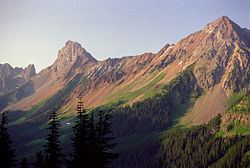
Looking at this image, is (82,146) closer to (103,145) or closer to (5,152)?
(103,145)

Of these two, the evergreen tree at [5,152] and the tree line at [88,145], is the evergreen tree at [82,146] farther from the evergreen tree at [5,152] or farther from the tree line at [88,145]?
the evergreen tree at [5,152]

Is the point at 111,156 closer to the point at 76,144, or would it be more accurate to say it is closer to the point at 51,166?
the point at 76,144

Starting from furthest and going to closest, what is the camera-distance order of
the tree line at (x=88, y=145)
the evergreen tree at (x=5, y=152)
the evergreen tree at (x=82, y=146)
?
the evergreen tree at (x=5, y=152) < the evergreen tree at (x=82, y=146) < the tree line at (x=88, y=145)

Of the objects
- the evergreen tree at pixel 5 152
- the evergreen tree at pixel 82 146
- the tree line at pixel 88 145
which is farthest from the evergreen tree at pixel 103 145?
the evergreen tree at pixel 5 152

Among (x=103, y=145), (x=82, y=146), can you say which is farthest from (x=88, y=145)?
(x=103, y=145)

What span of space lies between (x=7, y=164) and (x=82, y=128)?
11.4m

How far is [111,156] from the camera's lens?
41531 millimetres

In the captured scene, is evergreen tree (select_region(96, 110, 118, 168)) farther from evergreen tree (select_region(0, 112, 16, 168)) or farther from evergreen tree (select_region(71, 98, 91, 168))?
evergreen tree (select_region(0, 112, 16, 168))

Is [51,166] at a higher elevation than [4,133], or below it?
below

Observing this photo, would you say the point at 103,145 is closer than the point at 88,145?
No

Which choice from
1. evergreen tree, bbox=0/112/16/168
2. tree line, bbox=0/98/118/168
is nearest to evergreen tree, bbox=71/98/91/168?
tree line, bbox=0/98/118/168

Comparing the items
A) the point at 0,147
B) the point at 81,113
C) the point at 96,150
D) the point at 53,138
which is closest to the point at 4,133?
the point at 0,147

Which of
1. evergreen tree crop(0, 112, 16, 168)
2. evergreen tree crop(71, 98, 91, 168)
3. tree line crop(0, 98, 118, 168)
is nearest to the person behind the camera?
tree line crop(0, 98, 118, 168)

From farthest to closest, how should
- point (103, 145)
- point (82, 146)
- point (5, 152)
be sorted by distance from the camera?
point (5, 152), point (103, 145), point (82, 146)
